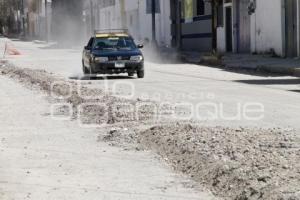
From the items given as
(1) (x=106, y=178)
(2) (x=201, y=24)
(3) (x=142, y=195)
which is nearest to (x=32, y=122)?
(1) (x=106, y=178)

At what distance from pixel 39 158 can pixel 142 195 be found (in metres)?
2.73

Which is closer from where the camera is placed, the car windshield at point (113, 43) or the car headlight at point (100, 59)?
the car headlight at point (100, 59)

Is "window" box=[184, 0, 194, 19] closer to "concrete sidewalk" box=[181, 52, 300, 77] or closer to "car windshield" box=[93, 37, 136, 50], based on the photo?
"concrete sidewalk" box=[181, 52, 300, 77]

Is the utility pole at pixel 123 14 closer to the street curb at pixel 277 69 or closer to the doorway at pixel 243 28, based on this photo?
the doorway at pixel 243 28

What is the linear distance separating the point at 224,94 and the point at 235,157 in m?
9.43

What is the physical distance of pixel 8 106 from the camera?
17.4m

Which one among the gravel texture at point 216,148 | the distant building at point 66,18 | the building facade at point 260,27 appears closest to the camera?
the gravel texture at point 216,148

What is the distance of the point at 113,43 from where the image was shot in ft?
89.1

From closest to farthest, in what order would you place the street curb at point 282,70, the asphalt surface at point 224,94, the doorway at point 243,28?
the asphalt surface at point 224,94 < the street curb at point 282,70 < the doorway at point 243,28

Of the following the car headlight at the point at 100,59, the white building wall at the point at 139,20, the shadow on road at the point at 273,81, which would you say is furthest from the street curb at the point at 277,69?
the white building wall at the point at 139,20

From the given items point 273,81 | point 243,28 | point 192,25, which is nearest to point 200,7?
point 192,25

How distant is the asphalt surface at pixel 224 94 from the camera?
1347cm

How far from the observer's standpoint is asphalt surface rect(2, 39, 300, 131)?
13.5 meters

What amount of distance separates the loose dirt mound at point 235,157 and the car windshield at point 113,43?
592 inches
